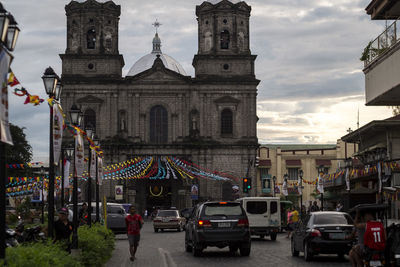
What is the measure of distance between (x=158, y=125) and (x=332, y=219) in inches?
2033

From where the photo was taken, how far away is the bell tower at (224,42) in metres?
71.4

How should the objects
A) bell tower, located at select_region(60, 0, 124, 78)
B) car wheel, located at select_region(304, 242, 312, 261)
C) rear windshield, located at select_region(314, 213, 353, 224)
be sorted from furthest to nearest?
Result: bell tower, located at select_region(60, 0, 124, 78) < rear windshield, located at select_region(314, 213, 353, 224) < car wheel, located at select_region(304, 242, 312, 261)

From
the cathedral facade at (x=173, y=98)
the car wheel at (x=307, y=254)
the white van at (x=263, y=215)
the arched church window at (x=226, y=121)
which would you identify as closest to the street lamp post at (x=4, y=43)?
the car wheel at (x=307, y=254)

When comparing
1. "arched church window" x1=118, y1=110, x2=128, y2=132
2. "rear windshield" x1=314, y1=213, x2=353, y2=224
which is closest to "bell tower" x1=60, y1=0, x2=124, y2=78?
"arched church window" x1=118, y1=110, x2=128, y2=132

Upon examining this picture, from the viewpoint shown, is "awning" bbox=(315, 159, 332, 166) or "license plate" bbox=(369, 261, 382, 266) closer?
"license plate" bbox=(369, 261, 382, 266)

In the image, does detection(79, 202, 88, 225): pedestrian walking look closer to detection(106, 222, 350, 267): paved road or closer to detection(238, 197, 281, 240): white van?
detection(106, 222, 350, 267): paved road

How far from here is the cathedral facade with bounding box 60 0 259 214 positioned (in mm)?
70312

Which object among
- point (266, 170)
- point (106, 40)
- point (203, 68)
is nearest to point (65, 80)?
point (106, 40)

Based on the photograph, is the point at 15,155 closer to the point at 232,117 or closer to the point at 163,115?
the point at 163,115

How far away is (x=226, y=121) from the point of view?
71.3 metres

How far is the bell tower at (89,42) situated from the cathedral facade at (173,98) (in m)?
0.09

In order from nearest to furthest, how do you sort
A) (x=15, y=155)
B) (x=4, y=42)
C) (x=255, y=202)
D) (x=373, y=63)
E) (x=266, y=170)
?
(x=4, y=42)
(x=373, y=63)
(x=255, y=202)
(x=15, y=155)
(x=266, y=170)

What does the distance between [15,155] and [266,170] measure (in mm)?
34243

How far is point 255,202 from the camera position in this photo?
111ft
